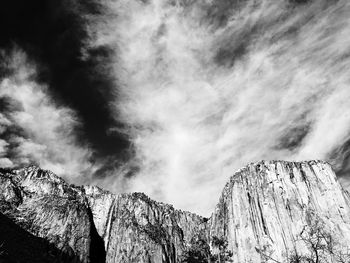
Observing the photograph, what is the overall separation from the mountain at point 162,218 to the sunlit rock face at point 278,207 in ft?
0.94

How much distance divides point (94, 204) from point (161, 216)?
2891 cm

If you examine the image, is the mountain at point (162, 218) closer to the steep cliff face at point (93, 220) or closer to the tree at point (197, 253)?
the steep cliff face at point (93, 220)

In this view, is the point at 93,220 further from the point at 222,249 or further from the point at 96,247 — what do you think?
the point at 222,249

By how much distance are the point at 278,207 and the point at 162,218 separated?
49.1 meters

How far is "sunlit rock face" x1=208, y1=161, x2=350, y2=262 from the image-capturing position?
9942cm

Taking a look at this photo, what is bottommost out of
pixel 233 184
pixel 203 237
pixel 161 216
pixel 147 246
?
pixel 147 246

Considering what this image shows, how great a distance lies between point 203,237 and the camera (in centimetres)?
12725

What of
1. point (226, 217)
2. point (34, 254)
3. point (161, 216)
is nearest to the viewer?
point (34, 254)

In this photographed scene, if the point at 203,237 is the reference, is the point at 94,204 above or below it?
above

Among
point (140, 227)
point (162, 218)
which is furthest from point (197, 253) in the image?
point (162, 218)

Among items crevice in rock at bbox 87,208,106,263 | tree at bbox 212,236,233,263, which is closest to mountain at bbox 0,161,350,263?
crevice in rock at bbox 87,208,106,263

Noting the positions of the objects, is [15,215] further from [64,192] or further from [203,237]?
[203,237]

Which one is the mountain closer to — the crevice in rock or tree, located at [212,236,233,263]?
the crevice in rock

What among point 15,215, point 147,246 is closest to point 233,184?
point 147,246
